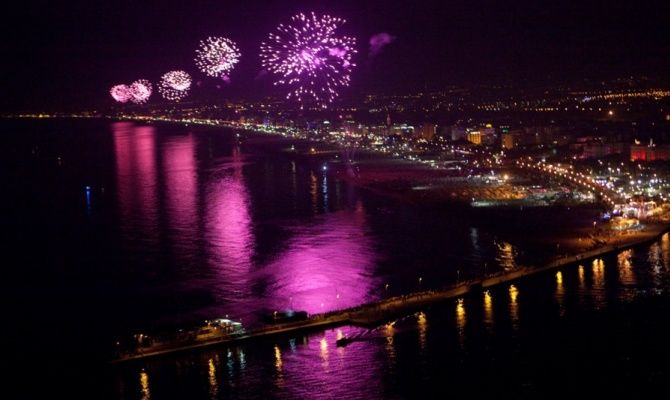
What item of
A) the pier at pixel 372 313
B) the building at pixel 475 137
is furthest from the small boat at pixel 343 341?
the building at pixel 475 137

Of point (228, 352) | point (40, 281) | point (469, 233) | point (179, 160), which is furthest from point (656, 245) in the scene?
point (179, 160)

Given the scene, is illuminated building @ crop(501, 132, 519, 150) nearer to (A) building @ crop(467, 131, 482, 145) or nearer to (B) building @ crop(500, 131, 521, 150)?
(B) building @ crop(500, 131, 521, 150)

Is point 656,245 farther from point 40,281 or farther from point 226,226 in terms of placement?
point 40,281

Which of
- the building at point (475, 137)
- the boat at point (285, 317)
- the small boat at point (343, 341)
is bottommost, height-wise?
the small boat at point (343, 341)

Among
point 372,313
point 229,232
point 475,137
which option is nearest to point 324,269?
point 372,313

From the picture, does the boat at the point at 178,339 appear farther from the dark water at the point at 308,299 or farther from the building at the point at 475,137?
the building at the point at 475,137

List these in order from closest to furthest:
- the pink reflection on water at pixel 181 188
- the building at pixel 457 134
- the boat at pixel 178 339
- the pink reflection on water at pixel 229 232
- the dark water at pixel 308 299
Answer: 1. the dark water at pixel 308 299
2. the boat at pixel 178 339
3. the pink reflection on water at pixel 229 232
4. the pink reflection on water at pixel 181 188
5. the building at pixel 457 134

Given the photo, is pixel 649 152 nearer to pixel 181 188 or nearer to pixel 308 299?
pixel 181 188
